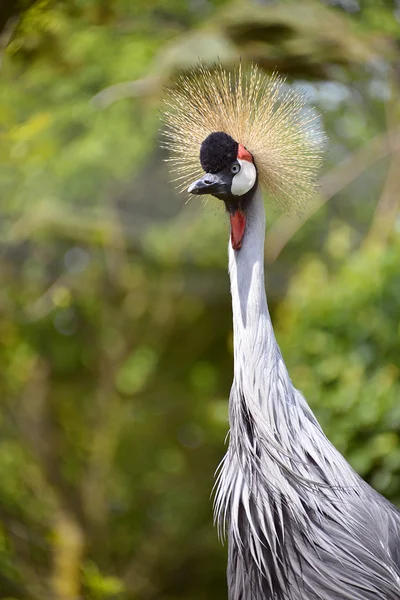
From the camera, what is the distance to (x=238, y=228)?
4.46 ft

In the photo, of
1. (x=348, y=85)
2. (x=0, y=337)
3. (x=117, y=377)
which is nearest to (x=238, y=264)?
(x=348, y=85)

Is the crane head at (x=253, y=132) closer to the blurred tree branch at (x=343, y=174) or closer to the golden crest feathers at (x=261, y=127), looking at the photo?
the golden crest feathers at (x=261, y=127)

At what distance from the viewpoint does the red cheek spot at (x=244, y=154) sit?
1.37m

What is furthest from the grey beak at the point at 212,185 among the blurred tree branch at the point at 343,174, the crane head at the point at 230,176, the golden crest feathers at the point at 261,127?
the blurred tree branch at the point at 343,174

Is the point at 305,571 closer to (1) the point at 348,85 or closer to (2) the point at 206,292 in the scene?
(1) the point at 348,85

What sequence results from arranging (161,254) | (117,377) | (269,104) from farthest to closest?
(117,377), (161,254), (269,104)

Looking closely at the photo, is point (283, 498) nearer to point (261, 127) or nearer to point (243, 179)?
point (243, 179)

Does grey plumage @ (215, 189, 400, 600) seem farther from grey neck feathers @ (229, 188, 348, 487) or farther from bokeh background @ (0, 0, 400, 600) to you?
bokeh background @ (0, 0, 400, 600)

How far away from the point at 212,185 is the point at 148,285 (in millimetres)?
2311

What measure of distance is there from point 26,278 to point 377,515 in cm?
219

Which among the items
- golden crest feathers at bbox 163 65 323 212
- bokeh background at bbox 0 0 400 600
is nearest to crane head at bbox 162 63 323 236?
golden crest feathers at bbox 163 65 323 212

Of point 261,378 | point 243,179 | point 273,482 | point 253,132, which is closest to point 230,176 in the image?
point 243,179

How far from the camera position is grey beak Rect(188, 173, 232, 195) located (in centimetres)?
130

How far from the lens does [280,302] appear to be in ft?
10.4
